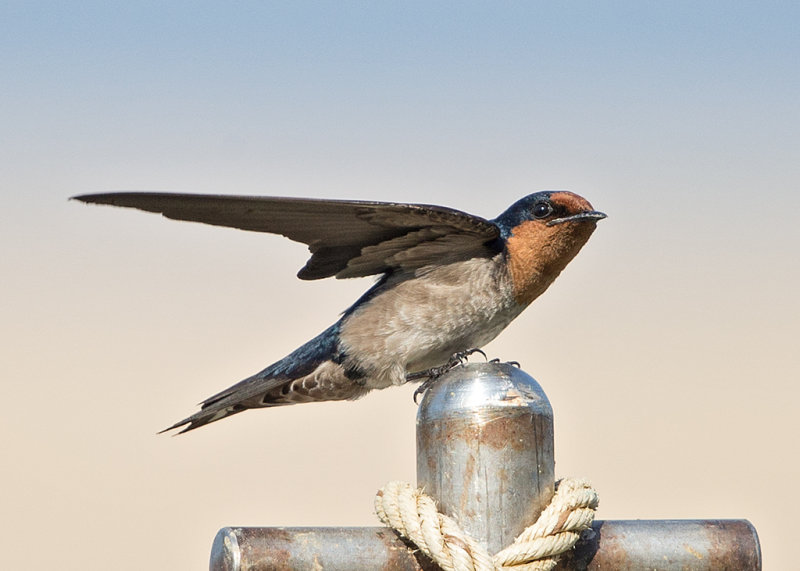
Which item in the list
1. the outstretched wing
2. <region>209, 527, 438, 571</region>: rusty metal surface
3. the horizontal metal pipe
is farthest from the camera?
the outstretched wing

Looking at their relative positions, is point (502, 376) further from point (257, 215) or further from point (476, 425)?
point (257, 215)

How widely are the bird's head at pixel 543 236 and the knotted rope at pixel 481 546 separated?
1948 mm

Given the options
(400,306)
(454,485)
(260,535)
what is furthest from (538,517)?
(400,306)

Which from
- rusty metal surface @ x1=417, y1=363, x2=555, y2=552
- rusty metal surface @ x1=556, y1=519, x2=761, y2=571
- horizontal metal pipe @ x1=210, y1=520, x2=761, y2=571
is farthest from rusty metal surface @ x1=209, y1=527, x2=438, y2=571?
rusty metal surface @ x1=556, y1=519, x2=761, y2=571

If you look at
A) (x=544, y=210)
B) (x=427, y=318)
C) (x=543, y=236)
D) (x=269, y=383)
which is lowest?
(x=269, y=383)

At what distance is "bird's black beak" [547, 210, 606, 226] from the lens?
152 inches

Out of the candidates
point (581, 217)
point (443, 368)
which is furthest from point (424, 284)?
point (581, 217)

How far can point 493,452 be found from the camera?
2.00 metres

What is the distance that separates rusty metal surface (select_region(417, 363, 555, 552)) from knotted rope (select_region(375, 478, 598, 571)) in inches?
1.2

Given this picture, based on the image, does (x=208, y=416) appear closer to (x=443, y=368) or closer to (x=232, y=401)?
(x=232, y=401)

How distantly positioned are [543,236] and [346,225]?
2.61 feet

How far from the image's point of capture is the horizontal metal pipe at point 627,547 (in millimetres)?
1939

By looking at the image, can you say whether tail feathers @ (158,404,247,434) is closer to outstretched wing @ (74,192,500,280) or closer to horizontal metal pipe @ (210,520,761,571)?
outstretched wing @ (74,192,500,280)

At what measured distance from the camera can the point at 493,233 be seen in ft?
12.8
